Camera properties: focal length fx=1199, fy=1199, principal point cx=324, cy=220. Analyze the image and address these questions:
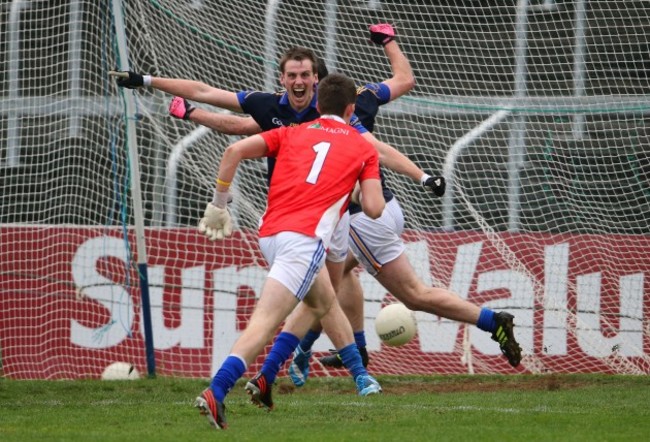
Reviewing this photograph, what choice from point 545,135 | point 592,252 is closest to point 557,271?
point 592,252

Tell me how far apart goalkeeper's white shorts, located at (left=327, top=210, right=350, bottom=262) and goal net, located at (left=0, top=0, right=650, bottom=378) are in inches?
121

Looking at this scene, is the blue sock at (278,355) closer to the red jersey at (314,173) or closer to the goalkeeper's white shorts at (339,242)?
the red jersey at (314,173)

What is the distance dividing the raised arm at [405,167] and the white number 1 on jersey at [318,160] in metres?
0.85

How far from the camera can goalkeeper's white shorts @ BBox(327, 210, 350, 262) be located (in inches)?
283

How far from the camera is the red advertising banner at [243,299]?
10.5 metres

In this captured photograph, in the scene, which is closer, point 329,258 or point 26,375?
point 329,258

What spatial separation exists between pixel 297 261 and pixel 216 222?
61cm

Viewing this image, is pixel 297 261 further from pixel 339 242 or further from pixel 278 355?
pixel 339 242

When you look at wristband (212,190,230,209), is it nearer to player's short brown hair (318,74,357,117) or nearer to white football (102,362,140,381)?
player's short brown hair (318,74,357,117)

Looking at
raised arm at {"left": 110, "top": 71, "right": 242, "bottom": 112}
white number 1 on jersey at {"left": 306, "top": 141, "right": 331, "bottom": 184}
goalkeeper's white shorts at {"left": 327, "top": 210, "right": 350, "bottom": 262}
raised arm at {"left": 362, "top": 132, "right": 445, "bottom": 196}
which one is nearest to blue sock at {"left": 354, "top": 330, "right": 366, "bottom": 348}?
goalkeeper's white shorts at {"left": 327, "top": 210, "right": 350, "bottom": 262}

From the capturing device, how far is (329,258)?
7422 mm

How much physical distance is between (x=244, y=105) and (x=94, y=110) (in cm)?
403

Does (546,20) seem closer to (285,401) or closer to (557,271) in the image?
(557,271)

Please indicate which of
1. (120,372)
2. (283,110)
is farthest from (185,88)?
(120,372)
